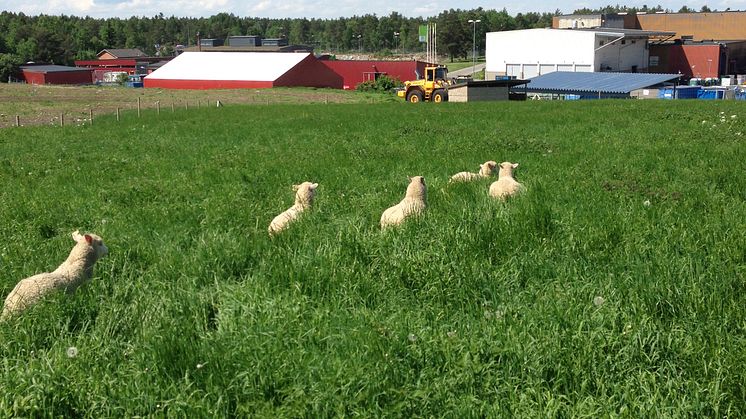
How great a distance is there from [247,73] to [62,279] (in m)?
79.5

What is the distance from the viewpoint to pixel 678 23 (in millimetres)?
120000

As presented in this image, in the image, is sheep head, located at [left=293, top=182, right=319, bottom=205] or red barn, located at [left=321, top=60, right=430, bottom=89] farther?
red barn, located at [left=321, top=60, right=430, bottom=89]

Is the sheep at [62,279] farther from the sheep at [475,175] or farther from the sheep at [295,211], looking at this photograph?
the sheep at [475,175]

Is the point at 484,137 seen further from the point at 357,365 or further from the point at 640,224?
the point at 357,365

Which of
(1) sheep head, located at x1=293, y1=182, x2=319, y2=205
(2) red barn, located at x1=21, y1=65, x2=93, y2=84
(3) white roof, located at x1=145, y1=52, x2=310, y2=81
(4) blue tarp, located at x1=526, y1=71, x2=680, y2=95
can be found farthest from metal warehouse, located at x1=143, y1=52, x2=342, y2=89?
(1) sheep head, located at x1=293, y1=182, x2=319, y2=205

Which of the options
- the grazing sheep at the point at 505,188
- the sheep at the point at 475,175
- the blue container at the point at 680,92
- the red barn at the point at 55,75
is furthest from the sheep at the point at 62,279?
the red barn at the point at 55,75

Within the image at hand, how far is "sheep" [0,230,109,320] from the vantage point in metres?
4.98

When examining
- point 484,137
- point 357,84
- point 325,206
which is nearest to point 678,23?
point 357,84

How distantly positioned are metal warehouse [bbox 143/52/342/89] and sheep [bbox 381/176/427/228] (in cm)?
7239

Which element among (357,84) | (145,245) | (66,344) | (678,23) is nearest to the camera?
(66,344)

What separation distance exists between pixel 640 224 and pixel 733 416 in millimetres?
3479

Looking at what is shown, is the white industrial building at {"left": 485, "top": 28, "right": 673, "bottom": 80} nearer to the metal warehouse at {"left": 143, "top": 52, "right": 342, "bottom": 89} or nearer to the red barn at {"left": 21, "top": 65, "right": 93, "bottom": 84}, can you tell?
the metal warehouse at {"left": 143, "top": 52, "right": 342, "bottom": 89}

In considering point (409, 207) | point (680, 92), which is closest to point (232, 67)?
point (680, 92)

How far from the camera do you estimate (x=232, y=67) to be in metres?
84.9
